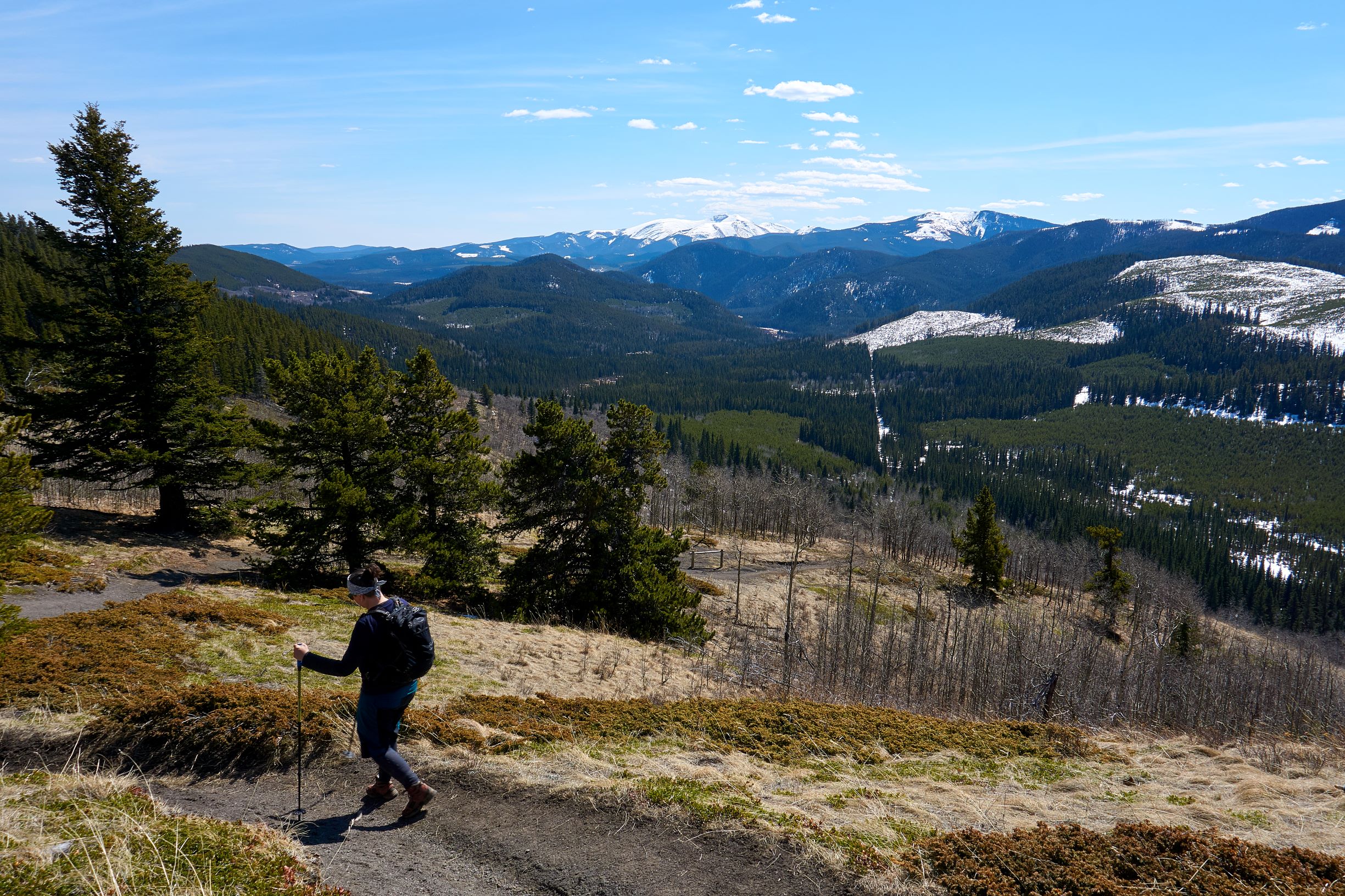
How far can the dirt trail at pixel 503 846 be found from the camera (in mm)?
7062

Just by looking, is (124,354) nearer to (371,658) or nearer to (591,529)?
(591,529)

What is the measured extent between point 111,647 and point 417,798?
28.5ft

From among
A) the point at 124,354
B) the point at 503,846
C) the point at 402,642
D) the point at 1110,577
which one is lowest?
the point at 1110,577

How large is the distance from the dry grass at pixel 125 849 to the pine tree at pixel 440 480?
16.6m

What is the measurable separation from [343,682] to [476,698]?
265cm

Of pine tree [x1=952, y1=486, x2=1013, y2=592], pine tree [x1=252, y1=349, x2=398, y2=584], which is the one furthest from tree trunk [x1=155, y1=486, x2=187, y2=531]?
pine tree [x1=952, y1=486, x2=1013, y2=592]

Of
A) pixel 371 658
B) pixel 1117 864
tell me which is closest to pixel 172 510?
pixel 371 658

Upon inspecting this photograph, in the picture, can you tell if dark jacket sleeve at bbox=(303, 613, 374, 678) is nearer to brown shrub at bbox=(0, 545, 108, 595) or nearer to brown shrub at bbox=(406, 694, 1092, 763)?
brown shrub at bbox=(406, 694, 1092, 763)

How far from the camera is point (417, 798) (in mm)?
8078

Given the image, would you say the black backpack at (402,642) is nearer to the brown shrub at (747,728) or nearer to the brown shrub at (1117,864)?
the brown shrub at (747,728)

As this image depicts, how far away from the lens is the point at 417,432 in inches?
1001

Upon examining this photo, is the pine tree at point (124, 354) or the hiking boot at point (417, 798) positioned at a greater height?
the pine tree at point (124, 354)

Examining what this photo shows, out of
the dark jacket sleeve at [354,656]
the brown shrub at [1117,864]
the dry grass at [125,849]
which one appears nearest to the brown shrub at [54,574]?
the dry grass at [125,849]

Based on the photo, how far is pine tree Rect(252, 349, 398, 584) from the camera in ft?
73.2
